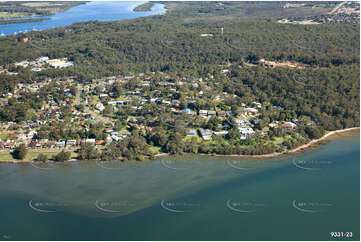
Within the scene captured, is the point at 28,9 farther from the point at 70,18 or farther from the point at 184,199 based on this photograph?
the point at 184,199

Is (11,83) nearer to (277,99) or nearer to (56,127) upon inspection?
(56,127)

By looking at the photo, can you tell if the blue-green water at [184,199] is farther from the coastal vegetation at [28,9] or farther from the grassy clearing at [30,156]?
the coastal vegetation at [28,9]

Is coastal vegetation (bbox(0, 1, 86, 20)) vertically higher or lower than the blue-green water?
higher

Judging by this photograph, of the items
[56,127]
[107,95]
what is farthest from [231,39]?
[56,127]

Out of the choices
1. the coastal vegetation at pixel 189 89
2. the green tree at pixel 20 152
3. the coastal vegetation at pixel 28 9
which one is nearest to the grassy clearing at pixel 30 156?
the green tree at pixel 20 152

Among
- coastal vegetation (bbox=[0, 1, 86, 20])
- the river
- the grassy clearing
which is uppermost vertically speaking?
coastal vegetation (bbox=[0, 1, 86, 20])

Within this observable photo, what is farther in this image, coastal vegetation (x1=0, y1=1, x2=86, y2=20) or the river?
coastal vegetation (x1=0, y1=1, x2=86, y2=20)

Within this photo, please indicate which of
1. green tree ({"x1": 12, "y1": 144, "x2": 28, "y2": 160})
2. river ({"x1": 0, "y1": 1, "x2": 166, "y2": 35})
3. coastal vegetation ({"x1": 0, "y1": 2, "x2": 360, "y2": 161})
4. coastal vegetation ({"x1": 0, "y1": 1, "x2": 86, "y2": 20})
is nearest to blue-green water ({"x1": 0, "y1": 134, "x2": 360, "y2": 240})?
green tree ({"x1": 12, "y1": 144, "x2": 28, "y2": 160})

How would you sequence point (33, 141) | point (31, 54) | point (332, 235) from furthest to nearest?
point (31, 54)
point (33, 141)
point (332, 235)

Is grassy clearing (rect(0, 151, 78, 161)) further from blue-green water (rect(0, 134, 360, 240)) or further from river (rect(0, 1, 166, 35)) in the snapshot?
river (rect(0, 1, 166, 35))
